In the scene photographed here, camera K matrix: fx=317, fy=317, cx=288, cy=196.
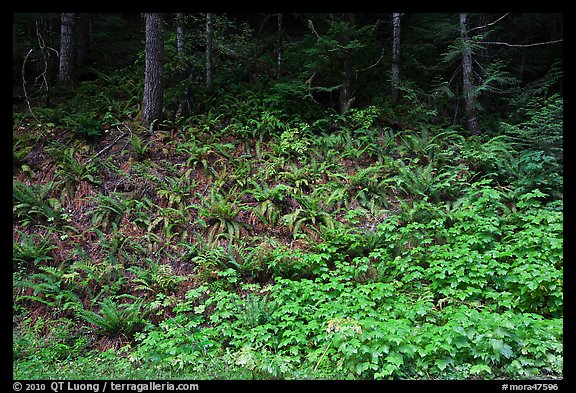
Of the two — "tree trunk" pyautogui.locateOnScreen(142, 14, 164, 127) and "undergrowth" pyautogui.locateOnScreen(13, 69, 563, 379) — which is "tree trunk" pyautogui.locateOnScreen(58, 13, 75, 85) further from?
"tree trunk" pyautogui.locateOnScreen(142, 14, 164, 127)

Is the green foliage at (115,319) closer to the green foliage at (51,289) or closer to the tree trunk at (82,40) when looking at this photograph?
the green foliage at (51,289)

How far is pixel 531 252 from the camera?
17.3 ft

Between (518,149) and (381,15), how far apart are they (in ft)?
24.2

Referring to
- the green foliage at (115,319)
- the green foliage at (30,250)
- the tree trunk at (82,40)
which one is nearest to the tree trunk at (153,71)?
the green foliage at (30,250)

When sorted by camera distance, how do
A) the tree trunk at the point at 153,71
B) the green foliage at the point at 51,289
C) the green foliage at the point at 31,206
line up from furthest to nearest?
the tree trunk at the point at 153,71 → the green foliage at the point at 31,206 → the green foliage at the point at 51,289

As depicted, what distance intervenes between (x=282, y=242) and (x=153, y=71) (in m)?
6.06

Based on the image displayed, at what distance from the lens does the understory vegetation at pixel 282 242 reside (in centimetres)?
418

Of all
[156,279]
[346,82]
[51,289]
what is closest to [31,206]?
[51,289]

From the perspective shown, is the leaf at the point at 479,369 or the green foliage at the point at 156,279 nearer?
the leaf at the point at 479,369

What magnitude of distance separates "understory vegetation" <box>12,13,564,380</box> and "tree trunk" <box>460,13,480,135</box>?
59cm

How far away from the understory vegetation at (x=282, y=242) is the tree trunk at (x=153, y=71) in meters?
0.44

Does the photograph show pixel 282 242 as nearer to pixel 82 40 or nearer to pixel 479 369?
pixel 479 369

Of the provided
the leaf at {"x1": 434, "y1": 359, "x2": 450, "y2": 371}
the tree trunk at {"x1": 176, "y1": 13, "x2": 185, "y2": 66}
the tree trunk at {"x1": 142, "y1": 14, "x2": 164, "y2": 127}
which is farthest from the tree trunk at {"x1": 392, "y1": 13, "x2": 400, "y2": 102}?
the leaf at {"x1": 434, "y1": 359, "x2": 450, "y2": 371}

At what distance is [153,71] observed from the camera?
8719 millimetres
